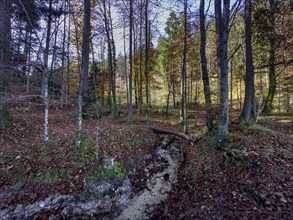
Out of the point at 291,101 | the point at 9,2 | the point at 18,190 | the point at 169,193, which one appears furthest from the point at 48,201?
the point at 291,101

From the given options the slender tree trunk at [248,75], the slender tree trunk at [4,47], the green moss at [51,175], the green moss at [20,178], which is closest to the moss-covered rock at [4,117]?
the slender tree trunk at [4,47]

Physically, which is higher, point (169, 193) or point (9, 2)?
point (9, 2)

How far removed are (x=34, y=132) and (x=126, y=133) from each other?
13.4 ft

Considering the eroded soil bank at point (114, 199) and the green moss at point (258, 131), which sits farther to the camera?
the green moss at point (258, 131)

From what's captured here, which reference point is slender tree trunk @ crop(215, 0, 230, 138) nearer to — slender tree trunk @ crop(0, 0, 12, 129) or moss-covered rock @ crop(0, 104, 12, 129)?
slender tree trunk @ crop(0, 0, 12, 129)

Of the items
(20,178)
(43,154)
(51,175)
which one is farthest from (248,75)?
(20,178)

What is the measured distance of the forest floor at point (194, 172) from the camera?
3764 mm

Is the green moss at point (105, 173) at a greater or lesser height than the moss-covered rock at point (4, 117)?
lesser

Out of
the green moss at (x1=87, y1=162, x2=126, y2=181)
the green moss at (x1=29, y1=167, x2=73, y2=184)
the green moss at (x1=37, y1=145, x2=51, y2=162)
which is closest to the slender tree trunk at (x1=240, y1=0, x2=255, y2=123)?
the green moss at (x1=87, y1=162, x2=126, y2=181)

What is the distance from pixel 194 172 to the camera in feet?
18.2

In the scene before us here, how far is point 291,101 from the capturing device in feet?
55.8

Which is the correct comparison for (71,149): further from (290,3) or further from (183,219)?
(290,3)

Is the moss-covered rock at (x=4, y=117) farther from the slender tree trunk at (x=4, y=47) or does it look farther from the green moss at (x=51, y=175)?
the green moss at (x=51, y=175)

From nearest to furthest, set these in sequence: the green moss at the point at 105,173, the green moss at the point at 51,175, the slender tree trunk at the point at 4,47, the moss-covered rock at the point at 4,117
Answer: the green moss at the point at 51,175 < the green moss at the point at 105,173 < the slender tree trunk at the point at 4,47 < the moss-covered rock at the point at 4,117
